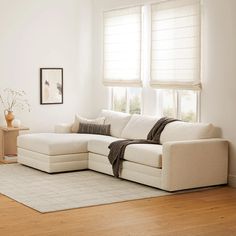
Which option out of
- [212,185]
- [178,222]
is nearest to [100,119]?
[212,185]

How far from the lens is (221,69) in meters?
7.40

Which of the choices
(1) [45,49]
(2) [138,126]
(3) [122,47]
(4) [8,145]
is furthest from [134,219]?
(1) [45,49]

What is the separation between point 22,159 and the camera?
862 cm

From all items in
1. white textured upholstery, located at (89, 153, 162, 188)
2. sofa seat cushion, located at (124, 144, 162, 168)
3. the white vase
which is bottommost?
white textured upholstery, located at (89, 153, 162, 188)

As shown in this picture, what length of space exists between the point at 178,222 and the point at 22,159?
363 centimetres

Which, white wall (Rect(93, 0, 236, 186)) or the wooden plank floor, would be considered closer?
the wooden plank floor

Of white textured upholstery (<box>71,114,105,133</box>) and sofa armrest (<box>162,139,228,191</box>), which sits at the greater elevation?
white textured upholstery (<box>71,114,105,133</box>)

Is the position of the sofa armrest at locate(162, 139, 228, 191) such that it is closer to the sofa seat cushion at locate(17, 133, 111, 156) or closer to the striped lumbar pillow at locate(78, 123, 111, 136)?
the sofa seat cushion at locate(17, 133, 111, 156)

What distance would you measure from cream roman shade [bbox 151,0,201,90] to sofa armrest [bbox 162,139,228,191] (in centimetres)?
96

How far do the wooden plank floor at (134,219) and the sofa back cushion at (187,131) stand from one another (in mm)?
956

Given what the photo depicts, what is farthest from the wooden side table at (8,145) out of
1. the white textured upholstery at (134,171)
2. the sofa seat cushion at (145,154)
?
the sofa seat cushion at (145,154)

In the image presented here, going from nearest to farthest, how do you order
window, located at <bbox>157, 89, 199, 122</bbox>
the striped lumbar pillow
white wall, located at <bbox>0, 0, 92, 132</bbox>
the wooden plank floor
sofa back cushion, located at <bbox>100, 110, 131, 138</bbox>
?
the wooden plank floor, window, located at <bbox>157, 89, 199, 122</bbox>, sofa back cushion, located at <bbox>100, 110, 131, 138</bbox>, the striped lumbar pillow, white wall, located at <bbox>0, 0, 92, 132</bbox>

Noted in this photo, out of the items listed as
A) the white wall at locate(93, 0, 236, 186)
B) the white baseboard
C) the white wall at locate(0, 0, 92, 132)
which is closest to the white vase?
the white wall at locate(0, 0, 92, 132)

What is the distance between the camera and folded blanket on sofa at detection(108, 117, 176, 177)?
7.50m
